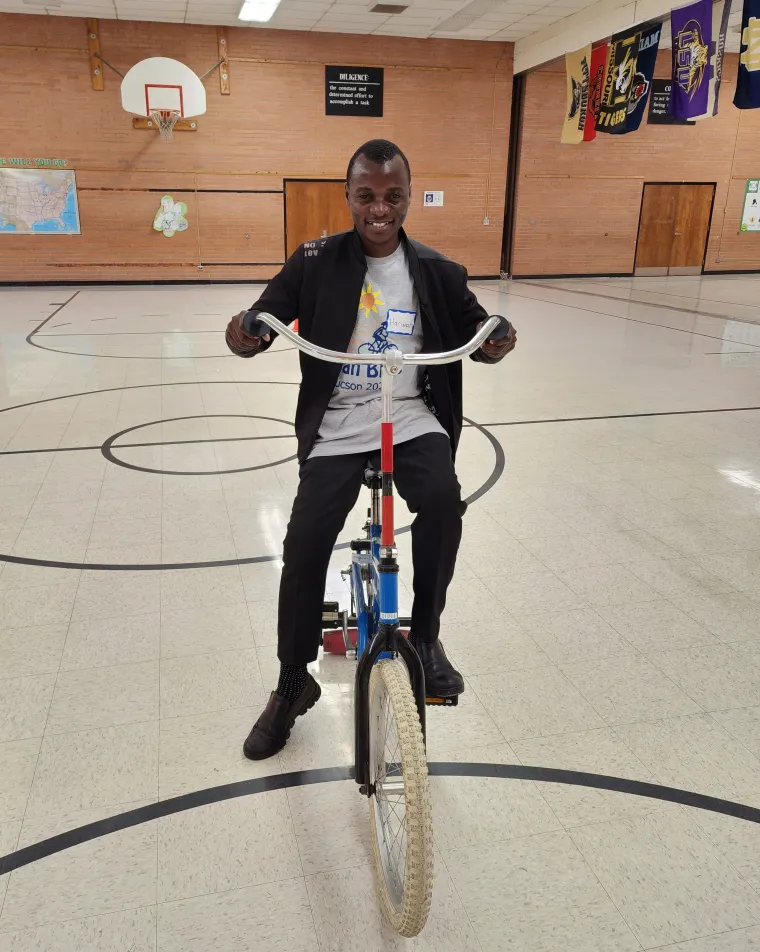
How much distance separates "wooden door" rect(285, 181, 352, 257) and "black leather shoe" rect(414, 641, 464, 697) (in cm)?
1287

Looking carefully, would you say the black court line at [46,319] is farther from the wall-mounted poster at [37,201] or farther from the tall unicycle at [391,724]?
the tall unicycle at [391,724]

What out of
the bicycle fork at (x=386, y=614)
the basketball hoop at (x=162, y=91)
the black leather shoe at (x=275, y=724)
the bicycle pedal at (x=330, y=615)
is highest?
the basketball hoop at (x=162, y=91)

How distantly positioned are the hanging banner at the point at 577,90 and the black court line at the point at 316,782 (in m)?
12.1

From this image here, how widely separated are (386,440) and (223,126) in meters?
13.4

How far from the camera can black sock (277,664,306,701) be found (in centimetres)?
175

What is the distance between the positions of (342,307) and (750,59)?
332 inches

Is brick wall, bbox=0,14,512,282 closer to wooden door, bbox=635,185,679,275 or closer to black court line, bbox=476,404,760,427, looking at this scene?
wooden door, bbox=635,185,679,275

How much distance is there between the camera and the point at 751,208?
52.9 ft

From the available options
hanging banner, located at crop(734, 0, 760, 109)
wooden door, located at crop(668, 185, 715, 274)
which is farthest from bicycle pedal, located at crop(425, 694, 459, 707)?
wooden door, located at crop(668, 185, 715, 274)

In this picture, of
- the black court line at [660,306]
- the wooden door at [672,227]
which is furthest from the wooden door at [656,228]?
the black court line at [660,306]

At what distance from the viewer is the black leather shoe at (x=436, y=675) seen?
1.72 m

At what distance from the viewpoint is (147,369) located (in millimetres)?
6348

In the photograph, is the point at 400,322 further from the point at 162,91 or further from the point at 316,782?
the point at 162,91

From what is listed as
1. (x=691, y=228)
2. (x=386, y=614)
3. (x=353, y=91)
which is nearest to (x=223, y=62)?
(x=353, y=91)
